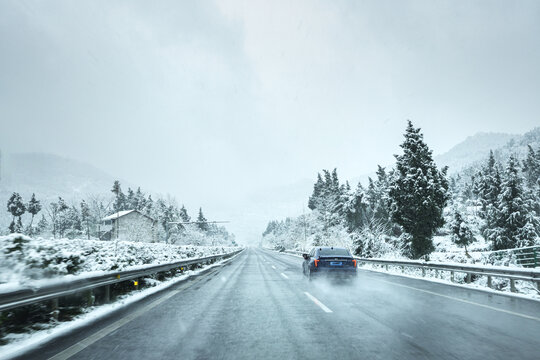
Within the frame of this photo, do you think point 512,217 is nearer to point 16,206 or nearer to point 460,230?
point 460,230

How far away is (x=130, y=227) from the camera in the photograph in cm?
8056

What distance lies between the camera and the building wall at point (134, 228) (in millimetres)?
77938

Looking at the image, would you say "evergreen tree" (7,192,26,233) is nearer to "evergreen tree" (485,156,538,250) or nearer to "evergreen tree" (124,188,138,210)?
"evergreen tree" (124,188,138,210)

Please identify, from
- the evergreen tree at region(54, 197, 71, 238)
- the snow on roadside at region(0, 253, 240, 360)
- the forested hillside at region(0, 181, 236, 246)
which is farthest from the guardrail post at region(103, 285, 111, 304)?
the evergreen tree at region(54, 197, 71, 238)

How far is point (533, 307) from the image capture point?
7715 millimetres

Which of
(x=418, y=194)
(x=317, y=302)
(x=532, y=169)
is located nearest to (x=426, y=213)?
(x=418, y=194)

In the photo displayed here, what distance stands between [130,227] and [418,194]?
70055 millimetres

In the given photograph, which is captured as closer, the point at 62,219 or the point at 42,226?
the point at 62,219

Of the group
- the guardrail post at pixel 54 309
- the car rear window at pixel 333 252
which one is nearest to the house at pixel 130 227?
the car rear window at pixel 333 252

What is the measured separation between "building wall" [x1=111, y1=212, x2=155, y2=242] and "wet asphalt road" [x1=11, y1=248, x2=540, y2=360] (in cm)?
7397

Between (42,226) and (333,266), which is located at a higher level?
(42,226)

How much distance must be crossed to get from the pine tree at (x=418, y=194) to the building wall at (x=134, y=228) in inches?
2503

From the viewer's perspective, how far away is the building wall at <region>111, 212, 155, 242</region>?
7794cm

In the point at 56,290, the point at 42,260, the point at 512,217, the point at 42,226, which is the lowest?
the point at 56,290
